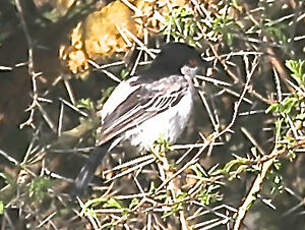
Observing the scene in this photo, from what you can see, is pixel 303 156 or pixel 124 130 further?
pixel 303 156

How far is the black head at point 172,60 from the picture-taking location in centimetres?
518

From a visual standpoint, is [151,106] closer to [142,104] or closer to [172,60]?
[142,104]

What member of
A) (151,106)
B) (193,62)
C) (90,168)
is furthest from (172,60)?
(90,168)

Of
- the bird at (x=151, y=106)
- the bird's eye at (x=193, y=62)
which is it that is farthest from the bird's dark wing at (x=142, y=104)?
the bird's eye at (x=193, y=62)

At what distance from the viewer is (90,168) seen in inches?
200

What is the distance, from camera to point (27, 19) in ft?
19.5

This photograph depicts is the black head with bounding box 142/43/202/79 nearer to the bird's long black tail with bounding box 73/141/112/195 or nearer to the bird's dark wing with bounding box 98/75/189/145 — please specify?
the bird's dark wing with bounding box 98/75/189/145

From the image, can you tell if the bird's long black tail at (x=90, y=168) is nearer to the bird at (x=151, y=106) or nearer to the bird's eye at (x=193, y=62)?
the bird at (x=151, y=106)

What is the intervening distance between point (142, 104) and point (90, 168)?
432mm

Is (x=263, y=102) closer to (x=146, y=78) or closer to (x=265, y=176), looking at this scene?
(x=146, y=78)

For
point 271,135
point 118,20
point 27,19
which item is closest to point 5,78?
point 27,19

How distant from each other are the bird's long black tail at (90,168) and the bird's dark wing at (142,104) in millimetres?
42

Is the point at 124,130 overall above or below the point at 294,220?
above

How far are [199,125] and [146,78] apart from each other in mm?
590
